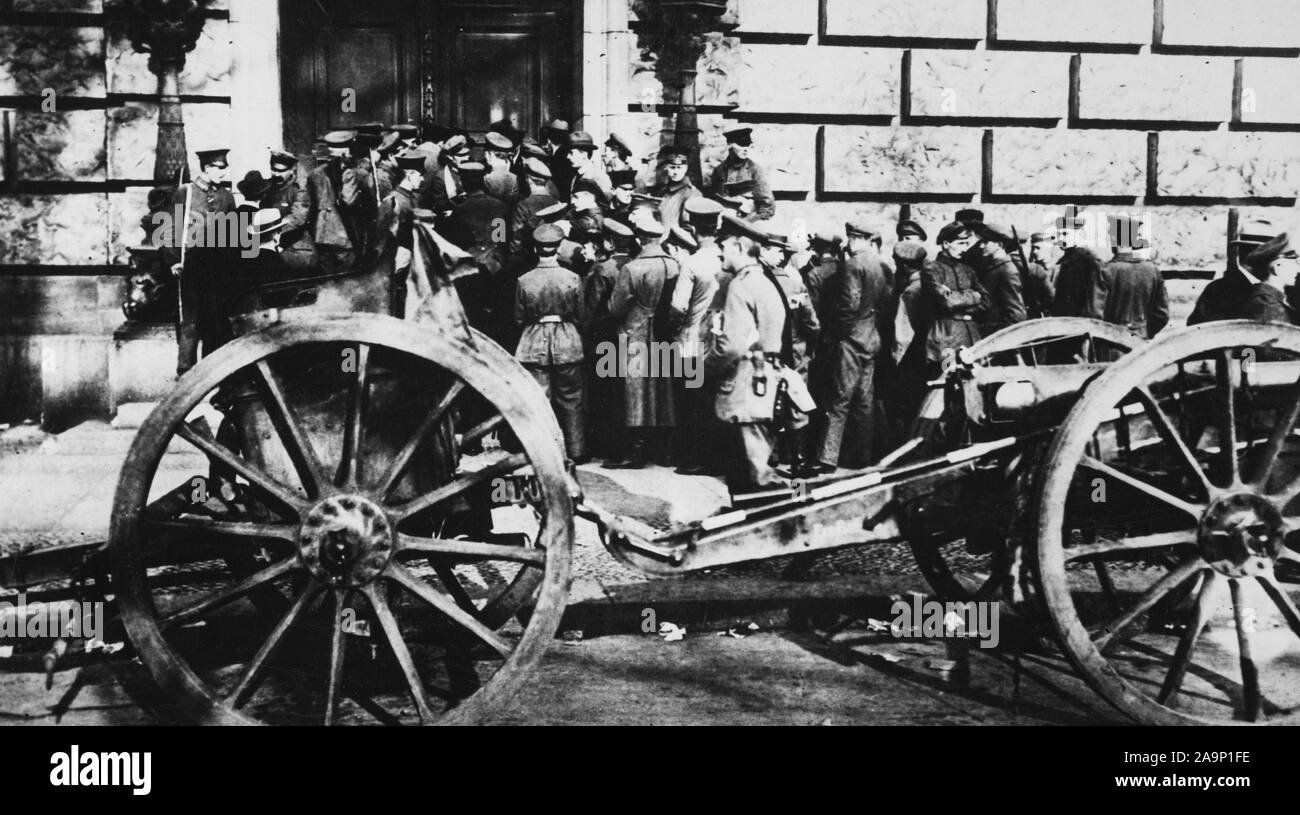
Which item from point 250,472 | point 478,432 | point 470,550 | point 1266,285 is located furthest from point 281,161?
point 1266,285

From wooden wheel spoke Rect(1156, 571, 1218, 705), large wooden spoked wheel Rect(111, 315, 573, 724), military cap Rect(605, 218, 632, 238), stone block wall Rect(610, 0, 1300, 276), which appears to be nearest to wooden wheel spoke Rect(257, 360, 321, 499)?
large wooden spoked wheel Rect(111, 315, 573, 724)

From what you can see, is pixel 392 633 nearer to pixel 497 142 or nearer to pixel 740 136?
pixel 497 142

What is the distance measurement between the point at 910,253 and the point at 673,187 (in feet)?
6.38

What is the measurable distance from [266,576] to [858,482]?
190 centimetres

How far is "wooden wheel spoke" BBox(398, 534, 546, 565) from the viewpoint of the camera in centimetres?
366

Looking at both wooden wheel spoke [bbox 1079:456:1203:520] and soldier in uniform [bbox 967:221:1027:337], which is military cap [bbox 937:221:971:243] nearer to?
soldier in uniform [bbox 967:221:1027:337]

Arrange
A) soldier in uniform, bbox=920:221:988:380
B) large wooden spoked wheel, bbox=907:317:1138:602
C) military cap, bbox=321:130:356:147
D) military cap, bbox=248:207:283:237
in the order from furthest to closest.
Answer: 1. military cap, bbox=321:130:356:147
2. soldier in uniform, bbox=920:221:988:380
3. military cap, bbox=248:207:283:237
4. large wooden spoked wheel, bbox=907:317:1138:602

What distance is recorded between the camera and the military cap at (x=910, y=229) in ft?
33.0

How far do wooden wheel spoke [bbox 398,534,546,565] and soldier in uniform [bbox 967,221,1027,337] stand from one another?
6.00 meters

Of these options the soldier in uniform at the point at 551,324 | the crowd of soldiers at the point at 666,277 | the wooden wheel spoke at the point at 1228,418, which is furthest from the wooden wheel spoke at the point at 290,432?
the soldier in uniform at the point at 551,324

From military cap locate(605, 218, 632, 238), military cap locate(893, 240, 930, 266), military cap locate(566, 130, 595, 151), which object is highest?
military cap locate(566, 130, 595, 151)

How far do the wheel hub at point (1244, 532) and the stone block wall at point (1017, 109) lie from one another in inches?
270
